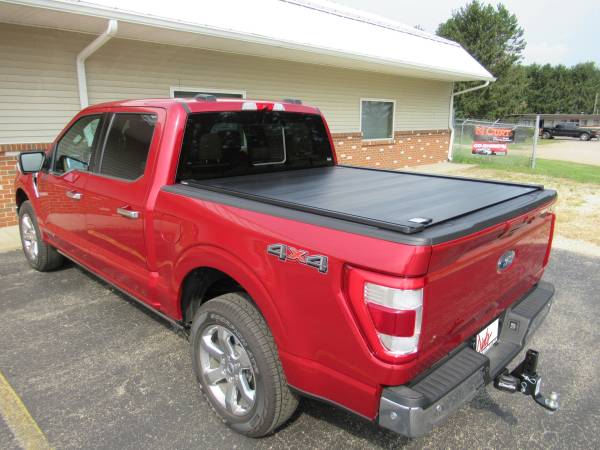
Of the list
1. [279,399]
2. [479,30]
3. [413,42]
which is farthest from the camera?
[479,30]

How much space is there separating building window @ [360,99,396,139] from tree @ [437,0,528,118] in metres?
21.2

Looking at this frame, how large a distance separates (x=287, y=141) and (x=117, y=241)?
159cm

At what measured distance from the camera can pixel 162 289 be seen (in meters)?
2.93

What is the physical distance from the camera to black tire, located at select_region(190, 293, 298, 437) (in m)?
2.20

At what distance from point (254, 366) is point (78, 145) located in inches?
106

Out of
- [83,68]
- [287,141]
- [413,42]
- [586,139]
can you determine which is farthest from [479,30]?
[287,141]

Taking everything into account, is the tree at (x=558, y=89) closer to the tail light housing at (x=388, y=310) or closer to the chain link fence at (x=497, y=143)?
the chain link fence at (x=497, y=143)

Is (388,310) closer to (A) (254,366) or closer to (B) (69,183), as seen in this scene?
(A) (254,366)

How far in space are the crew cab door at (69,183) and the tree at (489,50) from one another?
3260 cm

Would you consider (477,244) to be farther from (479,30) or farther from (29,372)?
(479,30)

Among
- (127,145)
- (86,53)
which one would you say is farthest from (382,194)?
(86,53)

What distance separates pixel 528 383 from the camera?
7.23ft

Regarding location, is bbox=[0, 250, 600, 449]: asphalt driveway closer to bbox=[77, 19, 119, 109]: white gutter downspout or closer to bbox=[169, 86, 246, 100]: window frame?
bbox=[77, 19, 119, 109]: white gutter downspout

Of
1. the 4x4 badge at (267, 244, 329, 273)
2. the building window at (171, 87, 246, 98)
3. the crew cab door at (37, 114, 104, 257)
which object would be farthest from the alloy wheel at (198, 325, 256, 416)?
the building window at (171, 87, 246, 98)
